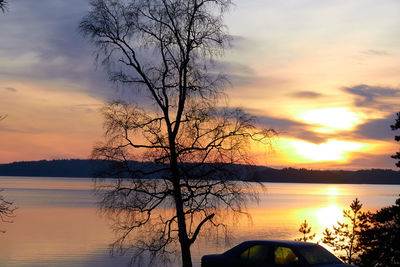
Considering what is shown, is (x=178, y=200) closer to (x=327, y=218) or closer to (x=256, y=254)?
(x=256, y=254)

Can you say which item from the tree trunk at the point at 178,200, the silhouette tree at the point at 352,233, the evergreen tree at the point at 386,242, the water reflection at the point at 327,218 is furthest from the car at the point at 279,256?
the water reflection at the point at 327,218

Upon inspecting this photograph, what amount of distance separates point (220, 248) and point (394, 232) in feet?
108

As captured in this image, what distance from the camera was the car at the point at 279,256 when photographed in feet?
44.3

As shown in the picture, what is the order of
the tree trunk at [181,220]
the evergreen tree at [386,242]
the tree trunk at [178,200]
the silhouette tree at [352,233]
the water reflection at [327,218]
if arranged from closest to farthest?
1. the tree trunk at [178,200]
2. the tree trunk at [181,220]
3. the evergreen tree at [386,242]
4. the silhouette tree at [352,233]
5. the water reflection at [327,218]

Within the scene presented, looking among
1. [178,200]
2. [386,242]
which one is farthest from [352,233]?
[178,200]

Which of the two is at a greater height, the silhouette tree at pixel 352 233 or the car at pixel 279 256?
the car at pixel 279 256

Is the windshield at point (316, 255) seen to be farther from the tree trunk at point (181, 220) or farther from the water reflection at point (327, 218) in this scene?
the water reflection at point (327, 218)

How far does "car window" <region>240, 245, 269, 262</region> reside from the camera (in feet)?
46.9

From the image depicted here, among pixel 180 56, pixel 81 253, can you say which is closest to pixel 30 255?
pixel 81 253

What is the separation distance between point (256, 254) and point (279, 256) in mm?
816

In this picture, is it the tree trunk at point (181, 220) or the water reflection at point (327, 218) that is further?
the water reflection at point (327, 218)

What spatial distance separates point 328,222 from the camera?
100375 millimetres

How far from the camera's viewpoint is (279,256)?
548 inches

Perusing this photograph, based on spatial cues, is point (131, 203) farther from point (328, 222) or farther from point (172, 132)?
point (328, 222)
